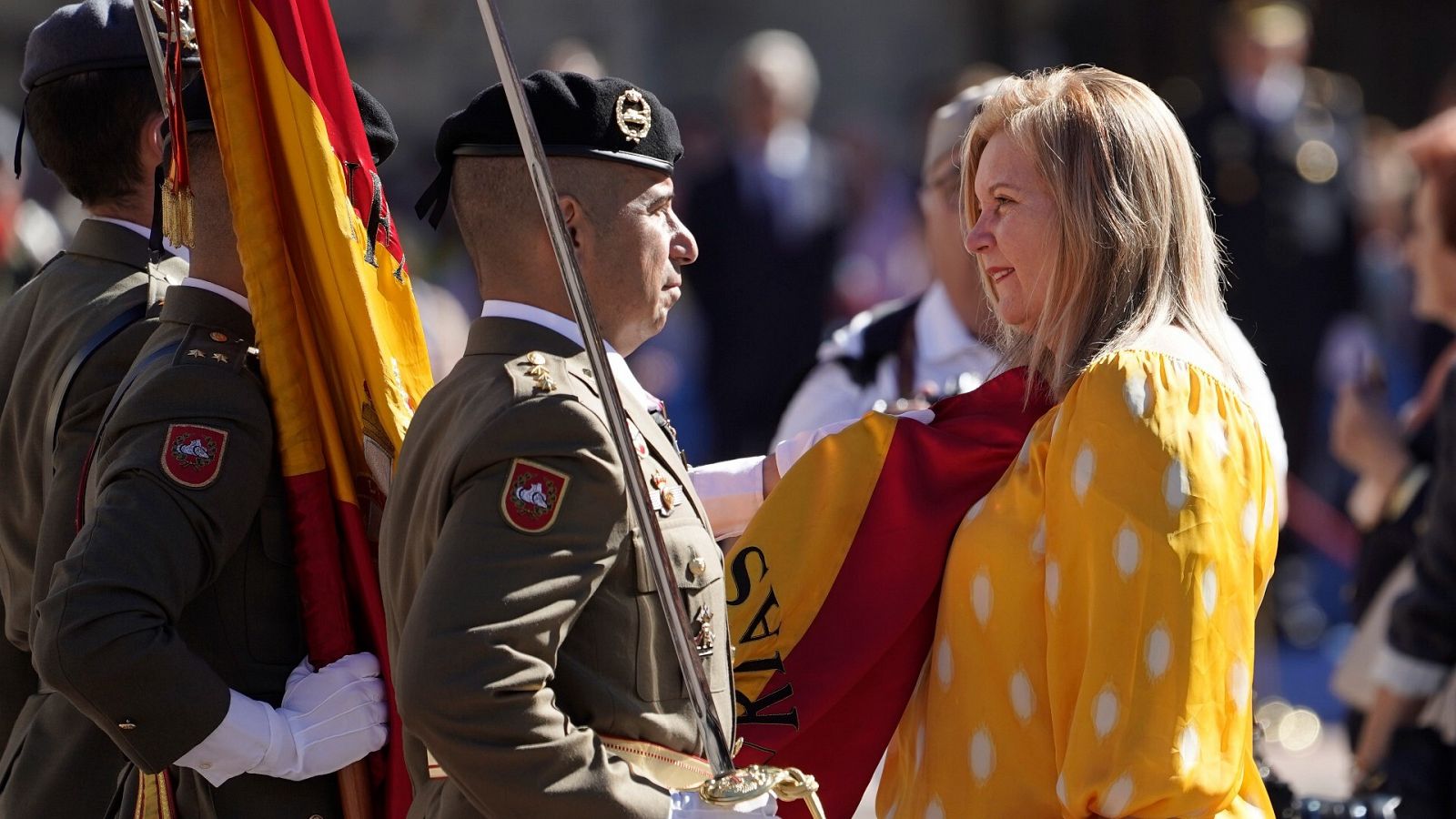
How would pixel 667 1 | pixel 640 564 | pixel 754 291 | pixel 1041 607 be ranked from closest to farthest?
1. pixel 640 564
2. pixel 1041 607
3. pixel 754 291
4. pixel 667 1

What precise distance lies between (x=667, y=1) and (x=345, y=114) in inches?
451

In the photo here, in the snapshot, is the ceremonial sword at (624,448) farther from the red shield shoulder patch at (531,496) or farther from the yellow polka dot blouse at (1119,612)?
the yellow polka dot blouse at (1119,612)

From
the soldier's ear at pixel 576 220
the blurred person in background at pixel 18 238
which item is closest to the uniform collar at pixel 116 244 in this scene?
the soldier's ear at pixel 576 220

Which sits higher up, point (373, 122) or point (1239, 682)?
point (373, 122)

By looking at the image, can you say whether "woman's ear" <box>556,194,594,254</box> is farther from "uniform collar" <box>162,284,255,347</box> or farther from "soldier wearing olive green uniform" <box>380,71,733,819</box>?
"uniform collar" <box>162,284,255,347</box>

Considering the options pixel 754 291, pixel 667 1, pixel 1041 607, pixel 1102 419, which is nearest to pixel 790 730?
pixel 1041 607

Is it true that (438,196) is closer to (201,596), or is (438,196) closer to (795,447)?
(201,596)

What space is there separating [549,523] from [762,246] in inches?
290

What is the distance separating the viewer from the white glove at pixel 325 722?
2848 mm

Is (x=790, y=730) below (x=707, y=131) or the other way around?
the other way around

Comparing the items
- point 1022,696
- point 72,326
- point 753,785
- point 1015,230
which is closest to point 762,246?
point 72,326

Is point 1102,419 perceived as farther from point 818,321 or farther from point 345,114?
point 818,321

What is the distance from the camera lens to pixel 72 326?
3254 millimetres

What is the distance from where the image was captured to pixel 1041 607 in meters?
2.70
